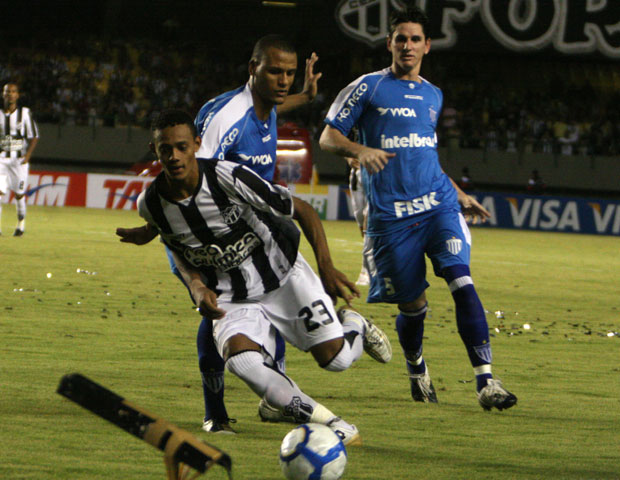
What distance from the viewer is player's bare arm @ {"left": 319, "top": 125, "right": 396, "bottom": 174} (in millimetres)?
5867

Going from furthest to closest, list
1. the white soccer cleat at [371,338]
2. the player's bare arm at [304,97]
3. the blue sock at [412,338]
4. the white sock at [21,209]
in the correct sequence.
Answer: the white sock at [21,209], the player's bare arm at [304,97], the blue sock at [412,338], the white soccer cleat at [371,338]

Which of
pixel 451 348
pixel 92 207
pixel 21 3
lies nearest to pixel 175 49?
pixel 21 3

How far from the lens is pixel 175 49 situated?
35.6m

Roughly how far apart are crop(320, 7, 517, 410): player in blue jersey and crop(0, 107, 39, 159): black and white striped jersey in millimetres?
11125

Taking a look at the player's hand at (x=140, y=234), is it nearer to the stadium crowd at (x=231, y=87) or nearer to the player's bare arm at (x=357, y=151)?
the player's bare arm at (x=357, y=151)

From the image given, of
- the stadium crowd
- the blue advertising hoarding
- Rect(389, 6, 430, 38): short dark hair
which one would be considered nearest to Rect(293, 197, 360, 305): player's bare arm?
Rect(389, 6, 430, 38): short dark hair

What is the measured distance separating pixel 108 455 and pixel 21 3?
110 ft

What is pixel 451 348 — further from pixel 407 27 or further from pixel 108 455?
pixel 108 455

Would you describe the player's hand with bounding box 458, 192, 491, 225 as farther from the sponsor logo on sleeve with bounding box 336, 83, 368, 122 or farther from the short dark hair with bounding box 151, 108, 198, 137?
the short dark hair with bounding box 151, 108, 198, 137

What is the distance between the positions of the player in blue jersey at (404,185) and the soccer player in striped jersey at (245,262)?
1.29 metres

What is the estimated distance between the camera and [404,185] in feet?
20.8

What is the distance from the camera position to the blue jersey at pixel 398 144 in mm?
6328

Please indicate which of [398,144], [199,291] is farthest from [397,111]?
[199,291]

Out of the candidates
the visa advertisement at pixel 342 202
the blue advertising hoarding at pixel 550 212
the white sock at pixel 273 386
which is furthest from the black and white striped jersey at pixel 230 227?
the blue advertising hoarding at pixel 550 212
